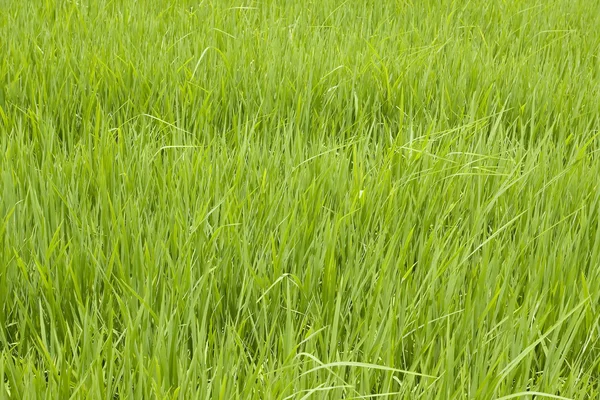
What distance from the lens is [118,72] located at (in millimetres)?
1815

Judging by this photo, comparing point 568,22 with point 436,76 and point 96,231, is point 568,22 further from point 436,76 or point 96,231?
point 96,231

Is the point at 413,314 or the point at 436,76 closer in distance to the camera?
the point at 413,314

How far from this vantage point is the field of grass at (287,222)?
886 millimetres

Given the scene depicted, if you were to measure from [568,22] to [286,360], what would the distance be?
2.29 meters

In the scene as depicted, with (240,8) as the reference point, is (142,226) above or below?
below

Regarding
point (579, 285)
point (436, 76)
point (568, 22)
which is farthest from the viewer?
point (568, 22)

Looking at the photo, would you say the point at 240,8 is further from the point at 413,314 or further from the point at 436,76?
the point at 413,314

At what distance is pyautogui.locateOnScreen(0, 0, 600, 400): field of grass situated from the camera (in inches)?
34.9

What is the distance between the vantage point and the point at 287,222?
1181mm

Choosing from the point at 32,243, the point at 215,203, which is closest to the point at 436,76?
the point at 215,203

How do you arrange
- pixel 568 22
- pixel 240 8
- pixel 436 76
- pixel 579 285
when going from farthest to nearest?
pixel 568 22, pixel 240 8, pixel 436 76, pixel 579 285

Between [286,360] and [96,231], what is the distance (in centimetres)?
47

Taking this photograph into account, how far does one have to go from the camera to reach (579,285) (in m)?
1.13

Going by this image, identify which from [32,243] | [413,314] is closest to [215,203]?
[32,243]
